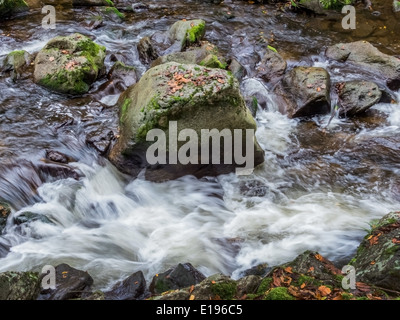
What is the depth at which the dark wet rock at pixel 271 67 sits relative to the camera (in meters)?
10.6

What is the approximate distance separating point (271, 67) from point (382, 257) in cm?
721

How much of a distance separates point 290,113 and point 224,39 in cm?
436

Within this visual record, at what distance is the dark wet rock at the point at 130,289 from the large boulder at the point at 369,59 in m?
8.86

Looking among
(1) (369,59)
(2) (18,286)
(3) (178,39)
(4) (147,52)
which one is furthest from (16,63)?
(1) (369,59)

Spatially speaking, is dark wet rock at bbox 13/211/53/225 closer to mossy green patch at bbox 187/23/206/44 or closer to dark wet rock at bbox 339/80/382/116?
mossy green patch at bbox 187/23/206/44

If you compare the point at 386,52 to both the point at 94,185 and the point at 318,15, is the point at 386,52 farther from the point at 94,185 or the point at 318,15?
the point at 94,185

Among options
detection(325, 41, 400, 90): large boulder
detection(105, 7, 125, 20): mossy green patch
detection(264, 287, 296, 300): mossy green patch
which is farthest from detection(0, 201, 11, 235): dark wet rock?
detection(325, 41, 400, 90): large boulder

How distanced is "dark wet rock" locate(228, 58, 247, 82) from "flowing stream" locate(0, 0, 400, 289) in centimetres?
115

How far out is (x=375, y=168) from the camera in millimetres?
7988

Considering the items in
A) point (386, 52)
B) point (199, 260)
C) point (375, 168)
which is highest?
point (386, 52)

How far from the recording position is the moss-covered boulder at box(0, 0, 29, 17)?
12.2 m
